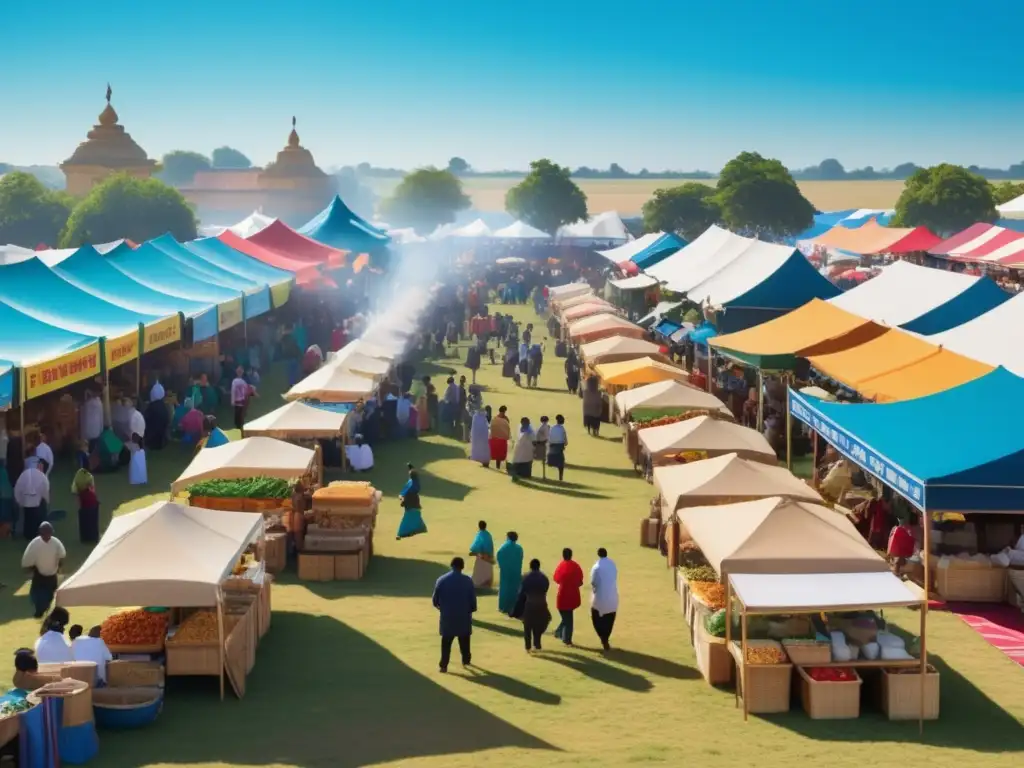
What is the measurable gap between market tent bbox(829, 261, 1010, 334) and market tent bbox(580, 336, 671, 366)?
3571mm

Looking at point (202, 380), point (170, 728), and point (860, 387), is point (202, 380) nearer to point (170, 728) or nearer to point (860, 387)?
point (860, 387)

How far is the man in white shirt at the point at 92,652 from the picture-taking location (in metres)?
9.63

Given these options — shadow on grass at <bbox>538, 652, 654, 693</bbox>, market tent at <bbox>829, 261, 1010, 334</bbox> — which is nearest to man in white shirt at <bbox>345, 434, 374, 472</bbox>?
shadow on grass at <bbox>538, 652, 654, 693</bbox>

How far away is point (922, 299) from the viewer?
22281 millimetres

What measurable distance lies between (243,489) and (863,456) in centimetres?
681

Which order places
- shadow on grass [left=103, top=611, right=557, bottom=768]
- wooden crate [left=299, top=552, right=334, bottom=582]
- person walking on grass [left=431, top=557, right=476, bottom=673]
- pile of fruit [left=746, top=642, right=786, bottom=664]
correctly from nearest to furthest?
shadow on grass [left=103, top=611, right=557, bottom=768], pile of fruit [left=746, top=642, right=786, bottom=664], person walking on grass [left=431, top=557, right=476, bottom=673], wooden crate [left=299, top=552, right=334, bottom=582]

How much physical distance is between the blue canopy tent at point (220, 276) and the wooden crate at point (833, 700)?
19.9 m

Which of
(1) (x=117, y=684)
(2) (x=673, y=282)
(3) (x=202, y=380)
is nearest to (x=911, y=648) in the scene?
(1) (x=117, y=684)

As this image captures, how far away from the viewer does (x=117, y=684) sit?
9.88 m

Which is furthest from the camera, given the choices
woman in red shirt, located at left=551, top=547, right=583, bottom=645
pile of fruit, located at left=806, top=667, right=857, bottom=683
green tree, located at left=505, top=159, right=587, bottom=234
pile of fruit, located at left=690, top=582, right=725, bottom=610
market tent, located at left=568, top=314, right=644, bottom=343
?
green tree, located at left=505, top=159, right=587, bottom=234

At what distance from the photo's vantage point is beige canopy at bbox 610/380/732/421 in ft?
63.8

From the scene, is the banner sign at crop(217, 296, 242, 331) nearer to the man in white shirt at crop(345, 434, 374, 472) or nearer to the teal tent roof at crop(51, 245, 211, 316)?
the teal tent roof at crop(51, 245, 211, 316)

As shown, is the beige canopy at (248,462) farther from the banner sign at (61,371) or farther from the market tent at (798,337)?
the market tent at (798,337)

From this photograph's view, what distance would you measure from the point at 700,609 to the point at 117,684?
4821mm
